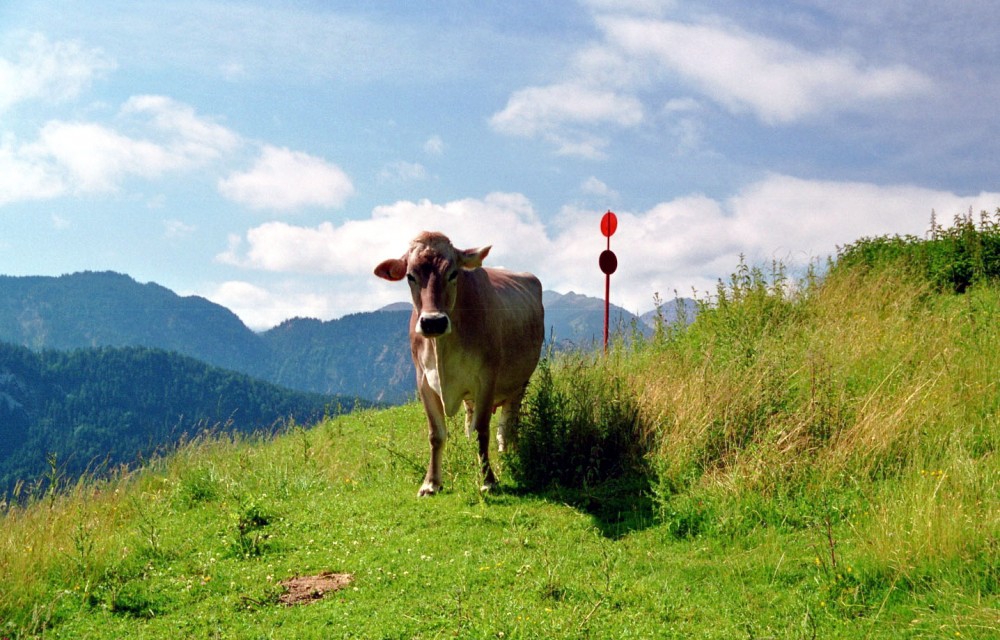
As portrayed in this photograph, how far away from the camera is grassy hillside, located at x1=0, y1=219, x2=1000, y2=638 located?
18.2ft

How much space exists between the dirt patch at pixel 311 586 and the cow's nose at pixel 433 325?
244cm

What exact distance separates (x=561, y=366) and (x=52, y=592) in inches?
291

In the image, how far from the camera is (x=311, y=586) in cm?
627

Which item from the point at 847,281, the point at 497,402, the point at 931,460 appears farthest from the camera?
the point at 847,281

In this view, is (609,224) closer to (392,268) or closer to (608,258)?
(608,258)

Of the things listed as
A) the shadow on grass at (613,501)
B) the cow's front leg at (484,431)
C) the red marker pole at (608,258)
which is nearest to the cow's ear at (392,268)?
the cow's front leg at (484,431)

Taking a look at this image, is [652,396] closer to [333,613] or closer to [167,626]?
[333,613]

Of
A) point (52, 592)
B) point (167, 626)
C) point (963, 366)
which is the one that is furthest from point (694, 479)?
point (52, 592)

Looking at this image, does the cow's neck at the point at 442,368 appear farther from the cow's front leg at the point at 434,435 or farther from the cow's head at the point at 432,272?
the cow's head at the point at 432,272

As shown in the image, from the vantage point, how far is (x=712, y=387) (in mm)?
9312

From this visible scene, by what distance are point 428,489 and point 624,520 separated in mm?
2306

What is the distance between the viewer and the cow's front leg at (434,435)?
886cm

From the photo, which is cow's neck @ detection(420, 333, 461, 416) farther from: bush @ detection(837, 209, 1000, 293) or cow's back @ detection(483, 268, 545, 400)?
bush @ detection(837, 209, 1000, 293)

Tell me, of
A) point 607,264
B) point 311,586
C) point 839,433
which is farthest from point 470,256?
point 607,264
